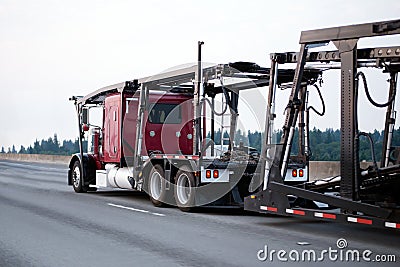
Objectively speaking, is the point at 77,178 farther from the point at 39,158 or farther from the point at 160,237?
the point at 39,158

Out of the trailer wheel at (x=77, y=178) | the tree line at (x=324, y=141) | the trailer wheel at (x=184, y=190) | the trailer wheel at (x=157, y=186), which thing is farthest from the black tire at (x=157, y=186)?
the trailer wheel at (x=77, y=178)

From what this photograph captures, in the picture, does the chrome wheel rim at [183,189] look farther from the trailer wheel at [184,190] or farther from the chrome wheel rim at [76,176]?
the chrome wheel rim at [76,176]

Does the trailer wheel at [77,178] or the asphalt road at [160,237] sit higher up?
the trailer wheel at [77,178]

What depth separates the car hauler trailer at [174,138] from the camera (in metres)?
15.1

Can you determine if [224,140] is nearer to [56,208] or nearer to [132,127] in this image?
[132,127]

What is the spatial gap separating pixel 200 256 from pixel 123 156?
9250 mm

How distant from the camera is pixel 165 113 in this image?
61.2 feet

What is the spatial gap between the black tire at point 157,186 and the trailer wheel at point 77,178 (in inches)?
184

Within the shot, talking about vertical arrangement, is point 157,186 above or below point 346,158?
below

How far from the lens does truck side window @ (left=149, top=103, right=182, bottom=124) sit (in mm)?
18438

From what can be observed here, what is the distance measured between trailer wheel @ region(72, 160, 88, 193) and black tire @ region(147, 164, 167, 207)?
468 cm

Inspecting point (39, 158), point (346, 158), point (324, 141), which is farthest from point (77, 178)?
point (39, 158)

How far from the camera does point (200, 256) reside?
32.8 ft

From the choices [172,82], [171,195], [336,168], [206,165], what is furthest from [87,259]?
[336,168]
